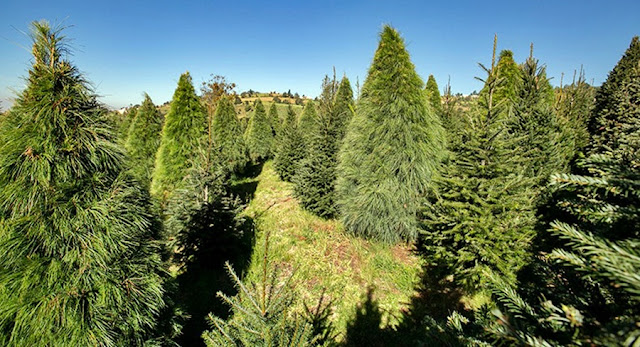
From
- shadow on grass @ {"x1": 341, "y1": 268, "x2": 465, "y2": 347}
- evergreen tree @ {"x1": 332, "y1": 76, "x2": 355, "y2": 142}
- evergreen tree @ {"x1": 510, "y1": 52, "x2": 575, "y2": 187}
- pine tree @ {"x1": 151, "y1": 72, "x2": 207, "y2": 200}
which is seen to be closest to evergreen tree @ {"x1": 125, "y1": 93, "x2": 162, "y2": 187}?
pine tree @ {"x1": 151, "y1": 72, "x2": 207, "y2": 200}

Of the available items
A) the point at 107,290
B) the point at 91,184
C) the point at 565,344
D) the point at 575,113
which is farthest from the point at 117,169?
the point at 575,113

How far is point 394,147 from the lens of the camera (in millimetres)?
7234

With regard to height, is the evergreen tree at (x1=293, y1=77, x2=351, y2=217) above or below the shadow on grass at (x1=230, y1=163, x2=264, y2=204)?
above

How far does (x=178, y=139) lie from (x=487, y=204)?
1108 centimetres

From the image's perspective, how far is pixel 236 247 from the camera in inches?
302

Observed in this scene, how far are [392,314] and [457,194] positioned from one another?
309 centimetres

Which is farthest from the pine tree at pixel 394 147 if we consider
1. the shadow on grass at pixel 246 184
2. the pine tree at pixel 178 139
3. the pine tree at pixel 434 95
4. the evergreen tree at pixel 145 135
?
the evergreen tree at pixel 145 135

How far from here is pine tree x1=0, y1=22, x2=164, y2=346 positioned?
246 cm

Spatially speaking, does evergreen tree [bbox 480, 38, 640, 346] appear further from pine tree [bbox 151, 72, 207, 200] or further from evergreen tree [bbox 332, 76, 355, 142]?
Answer: pine tree [bbox 151, 72, 207, 200]

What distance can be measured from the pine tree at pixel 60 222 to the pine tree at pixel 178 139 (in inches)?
309

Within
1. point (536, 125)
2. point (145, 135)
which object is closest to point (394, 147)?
point (536, 125)

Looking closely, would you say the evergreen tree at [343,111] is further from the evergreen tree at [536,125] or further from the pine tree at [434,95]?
the evergreen tree at [536,125]

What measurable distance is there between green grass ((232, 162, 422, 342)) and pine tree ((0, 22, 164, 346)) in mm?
3000

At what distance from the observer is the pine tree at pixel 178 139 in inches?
407
